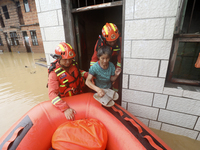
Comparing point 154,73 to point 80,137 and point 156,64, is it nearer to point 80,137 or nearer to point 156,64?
point 156,64

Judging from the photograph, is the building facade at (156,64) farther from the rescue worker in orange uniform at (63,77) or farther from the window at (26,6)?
the window at (26,6)

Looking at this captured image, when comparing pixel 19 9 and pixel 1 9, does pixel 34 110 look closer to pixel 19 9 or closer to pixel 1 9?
pixel 19 9

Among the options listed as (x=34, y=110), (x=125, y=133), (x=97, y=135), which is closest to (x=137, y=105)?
(x=125, y=133)

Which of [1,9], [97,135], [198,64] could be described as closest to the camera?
[97,135]

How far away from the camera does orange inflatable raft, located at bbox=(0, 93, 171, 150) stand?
0.98m

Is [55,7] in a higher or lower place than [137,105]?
higher

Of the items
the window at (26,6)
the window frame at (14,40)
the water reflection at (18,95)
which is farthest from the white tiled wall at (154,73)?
the window frame at (14,40)

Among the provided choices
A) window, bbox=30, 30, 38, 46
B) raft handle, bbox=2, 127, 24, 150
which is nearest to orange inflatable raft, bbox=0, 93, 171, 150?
raft handle, bbox=2, 127, 24, 150

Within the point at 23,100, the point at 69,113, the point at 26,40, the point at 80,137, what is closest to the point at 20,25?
the point at 26,40

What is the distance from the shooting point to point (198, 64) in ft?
3.99

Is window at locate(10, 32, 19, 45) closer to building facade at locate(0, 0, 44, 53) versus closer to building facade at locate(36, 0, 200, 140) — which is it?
building facade at locate(0, 0, 44, 53)

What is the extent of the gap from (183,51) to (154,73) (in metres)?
0.82

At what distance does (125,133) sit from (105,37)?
55.2 inches

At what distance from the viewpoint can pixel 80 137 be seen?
1.04m
